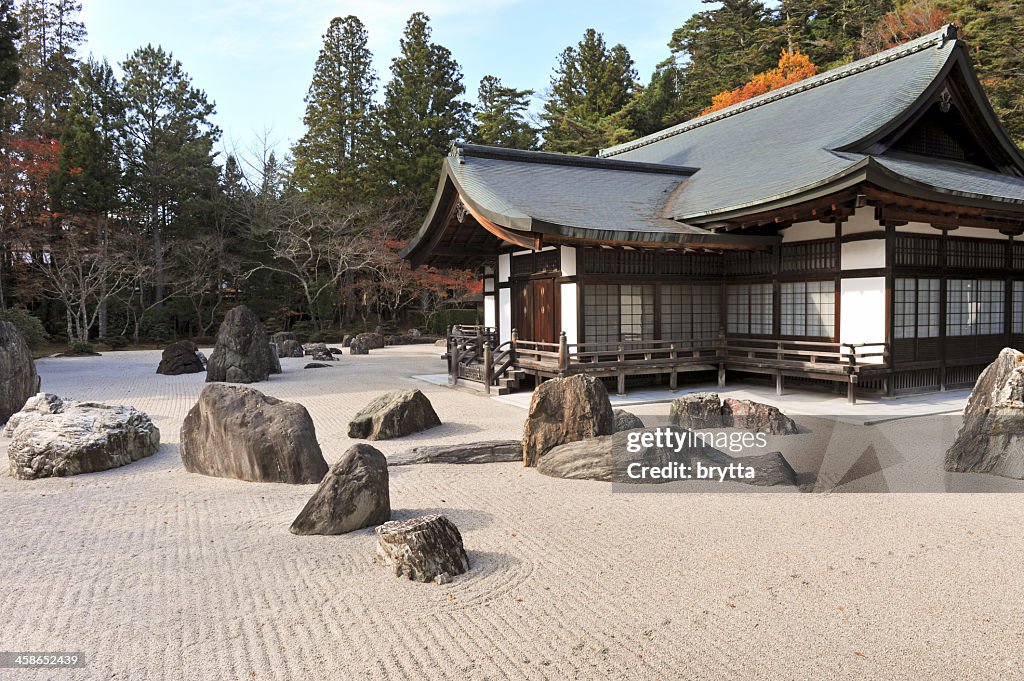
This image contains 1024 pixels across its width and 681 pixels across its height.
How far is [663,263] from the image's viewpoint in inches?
531

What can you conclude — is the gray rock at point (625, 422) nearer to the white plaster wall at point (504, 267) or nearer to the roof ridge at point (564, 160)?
the white plaster wall at point (504, 267)

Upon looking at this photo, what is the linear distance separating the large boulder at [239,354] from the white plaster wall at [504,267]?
6.19 meters

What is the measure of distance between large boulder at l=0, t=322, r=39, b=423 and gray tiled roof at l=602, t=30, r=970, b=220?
40.4 ft

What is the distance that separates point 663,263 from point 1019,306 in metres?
7.67

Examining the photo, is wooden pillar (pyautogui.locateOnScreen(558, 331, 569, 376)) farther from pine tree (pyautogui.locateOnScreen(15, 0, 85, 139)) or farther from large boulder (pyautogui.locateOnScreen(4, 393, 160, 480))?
pine tree (pyautogui.locateOnScreen(15, 0, 85, 139))

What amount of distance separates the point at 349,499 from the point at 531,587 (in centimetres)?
177

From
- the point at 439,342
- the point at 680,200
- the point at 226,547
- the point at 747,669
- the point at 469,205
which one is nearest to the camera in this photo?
the point at 747,669

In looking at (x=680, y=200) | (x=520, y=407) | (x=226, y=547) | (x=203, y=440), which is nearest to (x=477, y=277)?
(x=680, y=200)

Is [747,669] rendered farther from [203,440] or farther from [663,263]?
[663,263]

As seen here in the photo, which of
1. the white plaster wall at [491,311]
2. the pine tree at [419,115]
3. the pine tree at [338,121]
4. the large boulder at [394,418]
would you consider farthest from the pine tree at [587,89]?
the large boulder at [394,418]

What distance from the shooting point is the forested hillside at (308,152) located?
26.4m

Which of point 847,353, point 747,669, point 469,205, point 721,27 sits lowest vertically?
point 747,669

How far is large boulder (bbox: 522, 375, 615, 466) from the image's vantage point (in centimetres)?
735

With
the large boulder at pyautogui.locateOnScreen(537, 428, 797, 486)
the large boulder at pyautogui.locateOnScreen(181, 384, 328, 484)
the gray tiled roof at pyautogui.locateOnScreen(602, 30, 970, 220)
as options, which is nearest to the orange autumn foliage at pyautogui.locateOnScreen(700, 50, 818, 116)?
the gray tiled roof at pyautogui.locateOnScreen(602, 30, 970, 220)
